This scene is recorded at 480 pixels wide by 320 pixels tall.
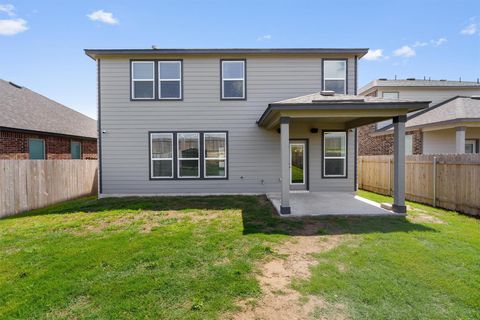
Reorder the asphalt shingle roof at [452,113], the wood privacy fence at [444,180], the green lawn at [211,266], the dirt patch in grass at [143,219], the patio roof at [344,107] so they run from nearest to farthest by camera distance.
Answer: the green lawn at [211,266], the dirt patch in grass at [143,219], the patio roof at [344,107], the wood privacy fence at [444,180], the asphalt shingle roof at [452,113]

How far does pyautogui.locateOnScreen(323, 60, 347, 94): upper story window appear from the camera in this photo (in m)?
10.1

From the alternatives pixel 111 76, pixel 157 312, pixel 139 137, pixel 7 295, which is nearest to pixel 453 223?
pixel 157 312

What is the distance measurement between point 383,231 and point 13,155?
45.0ft

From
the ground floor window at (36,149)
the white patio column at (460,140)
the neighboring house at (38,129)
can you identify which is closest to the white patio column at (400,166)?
the white patio column at (460,140)

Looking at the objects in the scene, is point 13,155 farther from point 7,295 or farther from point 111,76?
point 7,295

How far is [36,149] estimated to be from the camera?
38.9 ft

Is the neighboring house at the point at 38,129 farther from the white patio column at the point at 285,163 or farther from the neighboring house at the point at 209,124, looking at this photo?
the white patio column at the point at 285,163

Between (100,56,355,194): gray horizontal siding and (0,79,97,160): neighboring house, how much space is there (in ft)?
13.4

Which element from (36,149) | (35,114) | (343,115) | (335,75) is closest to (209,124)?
(343,115)

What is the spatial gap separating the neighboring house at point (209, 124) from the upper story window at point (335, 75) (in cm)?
4

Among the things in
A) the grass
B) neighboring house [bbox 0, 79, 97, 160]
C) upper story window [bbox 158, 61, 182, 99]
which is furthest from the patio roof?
neighboring house [bbox 0, 79, 97, 160]

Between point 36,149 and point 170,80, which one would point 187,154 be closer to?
point 170,80

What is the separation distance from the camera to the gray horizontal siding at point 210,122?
1009cm

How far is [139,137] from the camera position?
10.1 m
